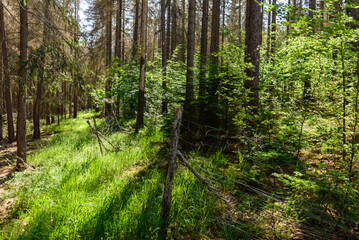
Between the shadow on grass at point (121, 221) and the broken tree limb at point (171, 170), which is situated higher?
the broken tree limb at point (171, 170)

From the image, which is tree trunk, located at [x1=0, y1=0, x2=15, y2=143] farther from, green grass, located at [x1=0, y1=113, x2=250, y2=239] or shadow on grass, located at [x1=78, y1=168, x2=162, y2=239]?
shadow on grass, located at [x1=78, y1=168, x2=162, y2=239]

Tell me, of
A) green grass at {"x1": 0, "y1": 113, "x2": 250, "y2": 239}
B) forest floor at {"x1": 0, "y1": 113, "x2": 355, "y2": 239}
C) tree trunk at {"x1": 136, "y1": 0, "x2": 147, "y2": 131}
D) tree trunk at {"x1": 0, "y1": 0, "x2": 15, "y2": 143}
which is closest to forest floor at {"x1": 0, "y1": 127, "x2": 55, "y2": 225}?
forest floor at {"x1": 0, "y1": 113, "x2": 355, "y2": 239}

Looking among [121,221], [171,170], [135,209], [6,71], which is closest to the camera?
[171,170]

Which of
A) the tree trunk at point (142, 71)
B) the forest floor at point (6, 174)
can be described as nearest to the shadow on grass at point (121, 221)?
the forest floor at point (6, 174)

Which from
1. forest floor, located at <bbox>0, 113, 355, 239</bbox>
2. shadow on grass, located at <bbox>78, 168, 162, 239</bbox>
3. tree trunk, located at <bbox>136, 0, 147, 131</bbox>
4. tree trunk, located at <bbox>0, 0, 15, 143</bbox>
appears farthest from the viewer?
tree trunk, located at <bbox>136, 0, 147, 131</bbox>

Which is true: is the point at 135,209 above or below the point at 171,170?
below

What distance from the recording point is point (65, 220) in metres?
2.92

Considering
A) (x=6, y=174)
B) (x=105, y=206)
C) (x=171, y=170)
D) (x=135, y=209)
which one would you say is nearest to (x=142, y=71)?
(x=6, y=174)

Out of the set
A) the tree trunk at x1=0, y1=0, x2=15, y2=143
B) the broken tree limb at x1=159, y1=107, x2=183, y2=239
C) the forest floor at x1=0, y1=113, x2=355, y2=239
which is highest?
the tree trunk at x1=0, y1=0, x2=15, y2=143

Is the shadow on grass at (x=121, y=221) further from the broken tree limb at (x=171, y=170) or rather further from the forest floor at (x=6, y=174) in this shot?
the forest floor at (x=6, y=174)

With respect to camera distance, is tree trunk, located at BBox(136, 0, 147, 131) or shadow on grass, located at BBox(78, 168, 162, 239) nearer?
shadow on grass, located at BBox(78, 168, 162, 239)

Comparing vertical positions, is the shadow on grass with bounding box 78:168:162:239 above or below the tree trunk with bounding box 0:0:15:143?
below

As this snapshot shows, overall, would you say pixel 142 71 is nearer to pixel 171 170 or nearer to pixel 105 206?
pixel 105 206

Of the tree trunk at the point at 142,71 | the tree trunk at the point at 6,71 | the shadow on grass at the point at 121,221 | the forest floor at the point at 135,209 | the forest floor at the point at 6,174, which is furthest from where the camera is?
the tree trunk at the point at 142,71
